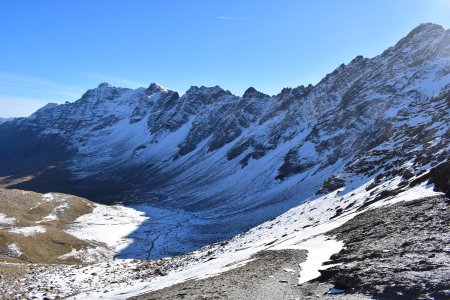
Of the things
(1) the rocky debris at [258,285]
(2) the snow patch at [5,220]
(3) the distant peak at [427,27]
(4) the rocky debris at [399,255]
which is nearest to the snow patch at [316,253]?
(1) the rocky debris at [258,285]

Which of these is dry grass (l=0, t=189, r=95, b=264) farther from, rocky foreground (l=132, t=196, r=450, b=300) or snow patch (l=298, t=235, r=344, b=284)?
snow patch (l=298, t=235, r=344, b=284)

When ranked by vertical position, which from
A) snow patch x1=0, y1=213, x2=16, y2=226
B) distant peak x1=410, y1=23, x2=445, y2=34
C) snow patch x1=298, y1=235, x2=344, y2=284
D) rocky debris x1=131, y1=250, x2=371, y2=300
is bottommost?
snow patch x1=298, y1=235, x2=344, y2=284

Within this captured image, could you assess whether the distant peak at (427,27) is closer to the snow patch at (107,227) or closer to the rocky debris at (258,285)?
the snow patch at (107,227)

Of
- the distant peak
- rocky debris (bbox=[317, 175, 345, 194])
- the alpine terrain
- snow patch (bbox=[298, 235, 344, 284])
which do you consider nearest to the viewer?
the alpine terrain

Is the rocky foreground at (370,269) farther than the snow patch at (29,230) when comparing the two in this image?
No

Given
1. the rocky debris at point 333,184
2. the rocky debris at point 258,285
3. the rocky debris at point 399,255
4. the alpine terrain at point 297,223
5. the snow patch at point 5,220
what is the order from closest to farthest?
the rocky debris at point 399,255 < the rocky debris at point 258,285 < the alpine terrain at point 297,223 < the snow patch at point 5,220 < the rocky debris at point 333,184

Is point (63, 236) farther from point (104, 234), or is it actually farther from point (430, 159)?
point (430, 159)

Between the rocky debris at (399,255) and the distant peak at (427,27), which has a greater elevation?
the distant peak at (427,27)

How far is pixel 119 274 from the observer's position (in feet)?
113

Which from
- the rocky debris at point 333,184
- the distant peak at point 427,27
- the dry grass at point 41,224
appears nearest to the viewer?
the dry grass at point 41,224

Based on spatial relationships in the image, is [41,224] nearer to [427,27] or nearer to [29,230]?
[29,230]

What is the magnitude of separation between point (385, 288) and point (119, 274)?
2558cm

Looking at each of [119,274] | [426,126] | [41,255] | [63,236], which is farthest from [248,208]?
[119,274]

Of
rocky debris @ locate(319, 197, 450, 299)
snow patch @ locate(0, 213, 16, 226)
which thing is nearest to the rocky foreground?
rocky debris @ locate(319, 197, 450, 299)
